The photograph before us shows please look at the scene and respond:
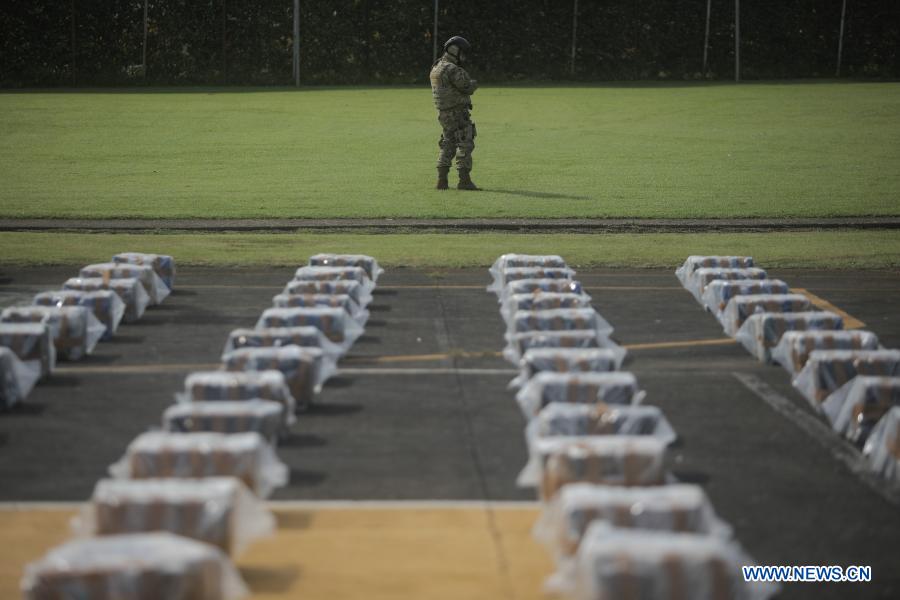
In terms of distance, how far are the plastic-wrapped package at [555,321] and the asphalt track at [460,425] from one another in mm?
431

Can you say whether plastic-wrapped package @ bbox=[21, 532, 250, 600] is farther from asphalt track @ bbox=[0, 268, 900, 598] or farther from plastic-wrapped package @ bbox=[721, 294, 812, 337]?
plastic-wrapped package @ bbox=[721, 294, 812, 337]

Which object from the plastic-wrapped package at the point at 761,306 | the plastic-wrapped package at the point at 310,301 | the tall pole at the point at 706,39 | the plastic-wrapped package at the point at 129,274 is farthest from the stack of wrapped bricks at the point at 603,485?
the tall pole at the point at 706,39

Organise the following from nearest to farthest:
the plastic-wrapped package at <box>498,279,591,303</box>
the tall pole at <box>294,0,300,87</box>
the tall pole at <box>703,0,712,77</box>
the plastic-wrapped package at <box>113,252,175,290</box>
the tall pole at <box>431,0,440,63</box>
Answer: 1. the plastic-wrapped package at <box>498,279,591,303</box>
2. the plastic-wrapped package at <box>113,252,175,290</box>
3. the tall pole at <box>294,0,300,87</box>
4. the tall pole at <box>431,0,440,63</box>
5. the tall pole at <box>703,0,712,77</box>

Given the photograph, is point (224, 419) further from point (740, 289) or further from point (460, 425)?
point (740, 289)

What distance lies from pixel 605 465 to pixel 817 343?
4.61 m

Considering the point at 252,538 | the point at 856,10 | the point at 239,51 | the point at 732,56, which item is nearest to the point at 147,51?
the point at 239,51

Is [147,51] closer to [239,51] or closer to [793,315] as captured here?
[239,51]

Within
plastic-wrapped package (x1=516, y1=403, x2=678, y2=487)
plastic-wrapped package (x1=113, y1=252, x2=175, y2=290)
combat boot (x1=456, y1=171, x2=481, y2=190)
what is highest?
plastic-wrapped package (x1=516, y1=403, x2=678, y2=487)

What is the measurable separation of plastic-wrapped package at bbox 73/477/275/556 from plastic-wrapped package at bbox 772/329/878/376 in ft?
20.7

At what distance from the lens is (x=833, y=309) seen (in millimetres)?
16828

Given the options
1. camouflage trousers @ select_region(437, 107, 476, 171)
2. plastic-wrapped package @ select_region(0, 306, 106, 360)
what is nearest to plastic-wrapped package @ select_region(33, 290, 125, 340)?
plastic-wrapped package @ select_region(0, 306, 106, 360)

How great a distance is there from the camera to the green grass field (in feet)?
87.6

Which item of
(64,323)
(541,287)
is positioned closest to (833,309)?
(541,287)

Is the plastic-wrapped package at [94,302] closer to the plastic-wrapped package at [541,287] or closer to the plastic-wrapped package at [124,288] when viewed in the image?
the plastic-wrapped package at [124,288]
